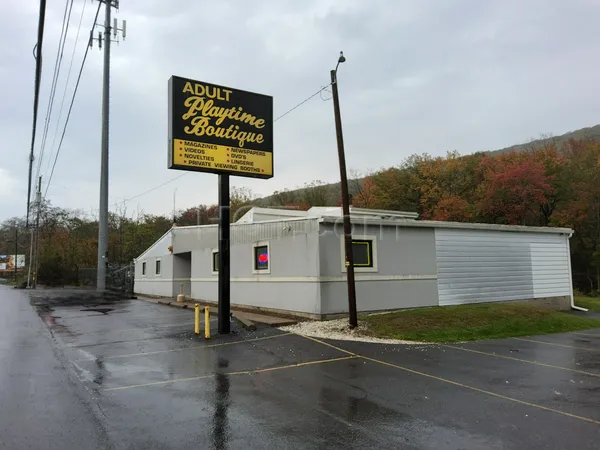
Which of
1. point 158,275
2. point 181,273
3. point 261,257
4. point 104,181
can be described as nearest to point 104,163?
point 104,181

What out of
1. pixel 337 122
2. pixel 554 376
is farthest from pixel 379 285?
pixel 554 376

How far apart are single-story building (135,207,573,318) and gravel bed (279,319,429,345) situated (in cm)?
78

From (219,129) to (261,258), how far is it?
5957 millimetres

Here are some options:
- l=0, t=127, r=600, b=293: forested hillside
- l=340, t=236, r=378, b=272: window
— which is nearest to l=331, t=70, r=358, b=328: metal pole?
l=340, t=236, r=378, b=272: window

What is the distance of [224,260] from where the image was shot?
488 inches

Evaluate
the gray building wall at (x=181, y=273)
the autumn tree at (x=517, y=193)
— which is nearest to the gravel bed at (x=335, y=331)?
the gray building wall at (x=181, y=273)

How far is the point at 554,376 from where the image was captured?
25.0 ft

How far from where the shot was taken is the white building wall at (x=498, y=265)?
1669cm

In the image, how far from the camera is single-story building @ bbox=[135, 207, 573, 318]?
1432 cm

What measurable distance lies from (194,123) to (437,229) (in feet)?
31.9

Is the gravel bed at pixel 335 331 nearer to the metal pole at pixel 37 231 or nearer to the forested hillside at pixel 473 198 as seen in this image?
the forested hillside at pixel 473 198

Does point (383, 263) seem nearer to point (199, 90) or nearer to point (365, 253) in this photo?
point (365, 253)

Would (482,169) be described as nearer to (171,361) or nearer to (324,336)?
(324,336)

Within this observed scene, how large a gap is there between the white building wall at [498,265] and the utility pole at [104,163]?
21527 millimetres
